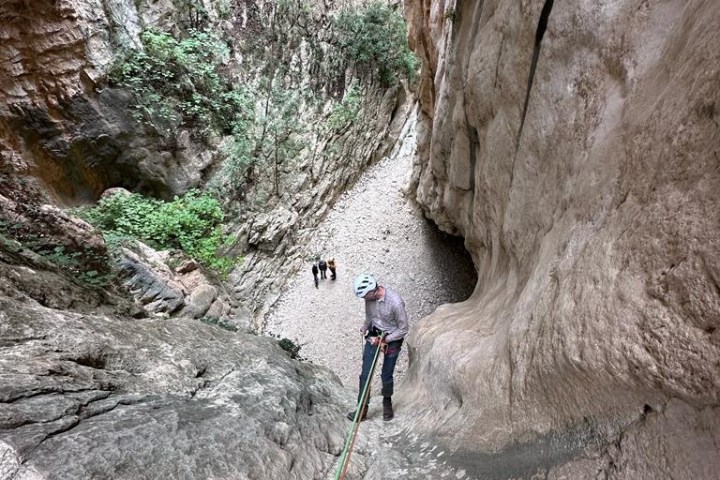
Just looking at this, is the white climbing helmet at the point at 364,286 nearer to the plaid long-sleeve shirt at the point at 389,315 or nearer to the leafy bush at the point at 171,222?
the plaid long-sleeve shirt at the point at 389,315

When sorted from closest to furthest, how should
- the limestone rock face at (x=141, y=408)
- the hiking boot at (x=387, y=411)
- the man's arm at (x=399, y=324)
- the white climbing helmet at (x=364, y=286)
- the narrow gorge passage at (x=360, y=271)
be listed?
1. the limestone rock face at (x=141, y=408)
2. the white climbing helmet at (x=364, y=286)
3. the man's arm at (x=399, y=324)
4. the hiking boot at (x=387, y=411)
5. the narrow gorge passage at (x=360, y=271)

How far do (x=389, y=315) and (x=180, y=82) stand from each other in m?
9.66

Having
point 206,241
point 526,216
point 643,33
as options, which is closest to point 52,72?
point 206,241

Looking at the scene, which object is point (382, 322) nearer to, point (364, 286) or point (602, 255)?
point (364, 286)

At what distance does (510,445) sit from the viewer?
2.54 meters

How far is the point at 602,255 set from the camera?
2145mm

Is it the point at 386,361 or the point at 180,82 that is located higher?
the point at 180,82

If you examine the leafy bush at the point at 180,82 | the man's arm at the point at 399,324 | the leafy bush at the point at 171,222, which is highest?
the leafy bush at the point at 180,82

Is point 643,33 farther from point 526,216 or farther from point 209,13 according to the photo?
point 209,13

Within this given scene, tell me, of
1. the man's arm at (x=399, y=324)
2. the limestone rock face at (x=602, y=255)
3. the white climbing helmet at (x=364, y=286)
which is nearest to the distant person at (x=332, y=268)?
the limestone rock face at (x=602, y=255)

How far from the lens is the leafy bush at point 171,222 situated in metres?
8.45

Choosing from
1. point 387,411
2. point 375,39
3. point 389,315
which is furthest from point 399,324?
point 375,39

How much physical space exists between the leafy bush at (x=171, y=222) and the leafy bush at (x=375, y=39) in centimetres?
957

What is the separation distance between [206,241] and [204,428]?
740 centimetres
